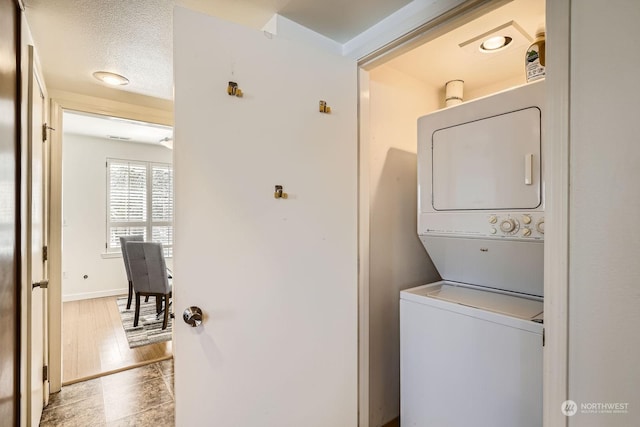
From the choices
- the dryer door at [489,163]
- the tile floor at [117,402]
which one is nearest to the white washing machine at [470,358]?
the dryer door at [489,163]

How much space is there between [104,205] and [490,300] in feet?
16.8

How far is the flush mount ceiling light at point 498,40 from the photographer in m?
1.46

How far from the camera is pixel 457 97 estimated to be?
200 cm

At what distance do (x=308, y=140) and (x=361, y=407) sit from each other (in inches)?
52.0

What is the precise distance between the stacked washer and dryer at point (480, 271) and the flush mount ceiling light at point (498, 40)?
1.10 ft

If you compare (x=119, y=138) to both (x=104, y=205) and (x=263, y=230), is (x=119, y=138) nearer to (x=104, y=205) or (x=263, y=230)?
(x=104, y=205)

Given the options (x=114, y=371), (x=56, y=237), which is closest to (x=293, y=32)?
(x=56, y=237)

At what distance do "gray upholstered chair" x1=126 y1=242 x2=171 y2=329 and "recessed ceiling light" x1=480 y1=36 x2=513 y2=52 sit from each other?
10.6 ft

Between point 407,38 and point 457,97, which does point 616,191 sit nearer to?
point 407,38

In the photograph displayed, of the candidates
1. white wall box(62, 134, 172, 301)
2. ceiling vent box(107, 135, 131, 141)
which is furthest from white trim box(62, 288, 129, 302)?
ceiling vent box(107, 135, 131, 141)

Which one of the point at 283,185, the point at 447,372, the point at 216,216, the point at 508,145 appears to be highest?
the point at 508,145

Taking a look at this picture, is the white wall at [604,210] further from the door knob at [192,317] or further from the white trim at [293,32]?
the door knob at [192,317]

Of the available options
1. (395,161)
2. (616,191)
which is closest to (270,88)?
(395,161)

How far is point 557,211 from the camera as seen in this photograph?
83cm
